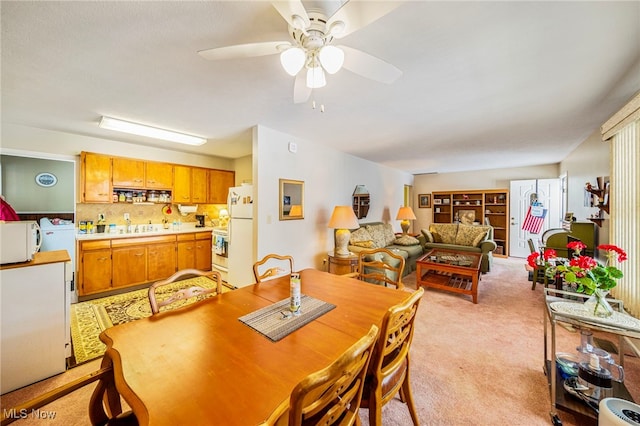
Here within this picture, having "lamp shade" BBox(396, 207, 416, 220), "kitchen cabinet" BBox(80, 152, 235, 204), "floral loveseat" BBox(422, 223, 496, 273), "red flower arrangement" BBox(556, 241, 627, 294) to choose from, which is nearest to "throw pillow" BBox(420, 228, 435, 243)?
"floral loveseat" BBox(422, 223, 496, 273)

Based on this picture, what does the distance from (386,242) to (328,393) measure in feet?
15.1

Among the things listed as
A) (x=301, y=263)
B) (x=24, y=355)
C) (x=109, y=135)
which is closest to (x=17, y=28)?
(x=24, y=355)

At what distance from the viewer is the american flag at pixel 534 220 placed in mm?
5782

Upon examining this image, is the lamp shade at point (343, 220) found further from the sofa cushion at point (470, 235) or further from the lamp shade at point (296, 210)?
the sofa cushion at point (470, 235)

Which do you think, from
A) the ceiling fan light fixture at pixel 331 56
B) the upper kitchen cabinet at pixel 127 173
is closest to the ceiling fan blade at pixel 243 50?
the ceiling fan light fixture at pixel 331 56

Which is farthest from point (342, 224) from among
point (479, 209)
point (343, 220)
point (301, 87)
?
point (479, 209)

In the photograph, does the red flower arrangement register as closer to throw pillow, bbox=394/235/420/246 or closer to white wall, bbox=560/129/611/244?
white wall, bbox=560/129/611/244

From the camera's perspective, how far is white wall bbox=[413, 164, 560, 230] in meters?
6.08

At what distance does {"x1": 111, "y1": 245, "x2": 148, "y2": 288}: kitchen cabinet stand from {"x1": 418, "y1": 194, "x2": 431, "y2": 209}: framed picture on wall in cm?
758

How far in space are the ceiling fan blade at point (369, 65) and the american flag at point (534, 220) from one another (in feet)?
21.9

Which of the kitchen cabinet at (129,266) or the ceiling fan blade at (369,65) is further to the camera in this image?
the kitchen cabinet at (129,266)

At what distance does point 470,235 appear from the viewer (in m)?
5.08

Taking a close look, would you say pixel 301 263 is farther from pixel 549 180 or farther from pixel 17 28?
pixel 549 180

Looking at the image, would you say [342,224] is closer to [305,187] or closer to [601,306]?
[305,187]
